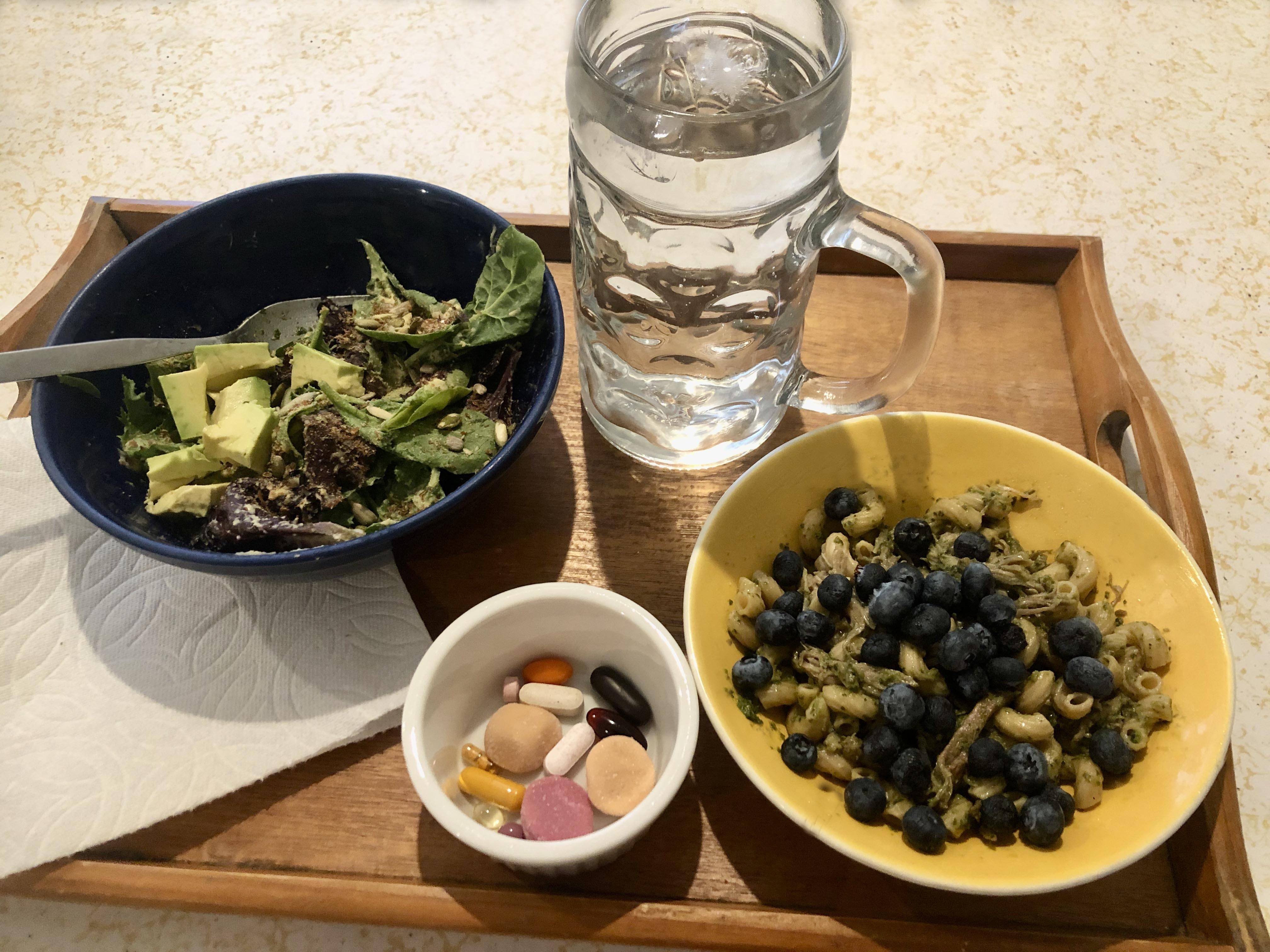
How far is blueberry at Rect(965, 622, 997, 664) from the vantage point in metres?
0.64

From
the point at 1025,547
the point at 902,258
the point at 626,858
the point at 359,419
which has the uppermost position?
the point at 902,258

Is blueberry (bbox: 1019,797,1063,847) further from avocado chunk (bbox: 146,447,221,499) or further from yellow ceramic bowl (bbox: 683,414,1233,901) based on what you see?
avocado chunk (bbox: 146,447,221,499)

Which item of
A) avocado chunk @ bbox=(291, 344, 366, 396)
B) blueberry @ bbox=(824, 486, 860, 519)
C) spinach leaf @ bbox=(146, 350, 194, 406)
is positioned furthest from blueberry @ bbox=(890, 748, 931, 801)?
spinach leaf @ bbox=(146, 350, 194, 406)

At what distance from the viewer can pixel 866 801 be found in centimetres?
60

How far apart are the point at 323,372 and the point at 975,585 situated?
611 millimetres

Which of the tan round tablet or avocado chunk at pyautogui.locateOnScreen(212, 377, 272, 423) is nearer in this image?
the tan round tablet

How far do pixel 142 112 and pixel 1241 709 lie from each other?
1.76 meters

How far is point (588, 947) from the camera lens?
28.1 inches

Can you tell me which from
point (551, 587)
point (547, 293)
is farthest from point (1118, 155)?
point (551, 587)

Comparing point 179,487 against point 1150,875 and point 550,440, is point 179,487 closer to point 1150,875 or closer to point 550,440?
point 550,440

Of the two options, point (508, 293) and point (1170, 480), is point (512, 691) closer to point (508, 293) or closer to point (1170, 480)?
point (508, 293)

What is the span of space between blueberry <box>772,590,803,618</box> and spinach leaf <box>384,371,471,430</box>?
35cm

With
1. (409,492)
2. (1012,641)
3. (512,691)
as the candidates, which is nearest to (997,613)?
(1012,641)

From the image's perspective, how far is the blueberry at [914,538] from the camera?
0.72 m
